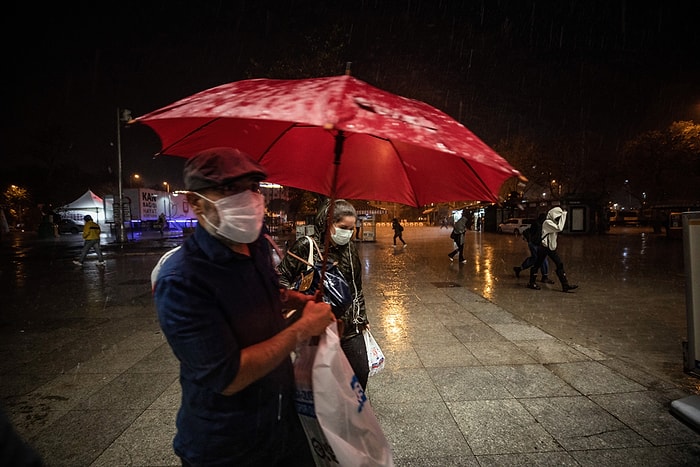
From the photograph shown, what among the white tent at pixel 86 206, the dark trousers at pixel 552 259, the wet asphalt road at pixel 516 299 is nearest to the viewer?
the wet asphalt road at pixel 516 299

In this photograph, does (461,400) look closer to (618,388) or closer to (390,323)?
(618,388)

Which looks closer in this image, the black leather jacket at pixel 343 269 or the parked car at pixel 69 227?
the black leather jacket at pixel 343 269

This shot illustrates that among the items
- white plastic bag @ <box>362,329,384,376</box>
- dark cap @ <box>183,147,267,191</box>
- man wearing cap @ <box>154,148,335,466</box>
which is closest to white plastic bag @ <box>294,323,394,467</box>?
man wearing cap @ <box>154,148,335,466</box>

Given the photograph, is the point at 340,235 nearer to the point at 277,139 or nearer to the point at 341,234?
the point at 341,234

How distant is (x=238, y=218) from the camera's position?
1.52m

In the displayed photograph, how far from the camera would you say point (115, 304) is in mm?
7980

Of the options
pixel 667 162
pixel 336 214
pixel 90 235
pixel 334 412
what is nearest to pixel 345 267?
pixel 336 214

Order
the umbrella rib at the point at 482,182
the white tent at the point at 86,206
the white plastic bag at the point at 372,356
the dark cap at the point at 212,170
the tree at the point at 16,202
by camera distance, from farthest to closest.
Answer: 1. the tree at the point at 16,202
2. the white tent at the point at 86,206
3. the white plastic bag at the point at 372,356
4. the umbrella rib at the point at 482,182
5. the dark cap at the point at 212,170

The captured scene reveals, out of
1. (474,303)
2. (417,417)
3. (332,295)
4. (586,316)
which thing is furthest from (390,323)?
(332,295)

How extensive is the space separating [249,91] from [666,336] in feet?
22.1

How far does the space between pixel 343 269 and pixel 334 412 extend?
1491 mm

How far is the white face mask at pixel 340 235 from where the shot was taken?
2.95m

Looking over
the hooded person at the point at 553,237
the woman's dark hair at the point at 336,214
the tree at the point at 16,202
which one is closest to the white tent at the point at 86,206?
the tree at the point at 16,202

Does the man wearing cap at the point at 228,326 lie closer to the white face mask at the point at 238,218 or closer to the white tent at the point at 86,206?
the white face mask at the point at 238,218
